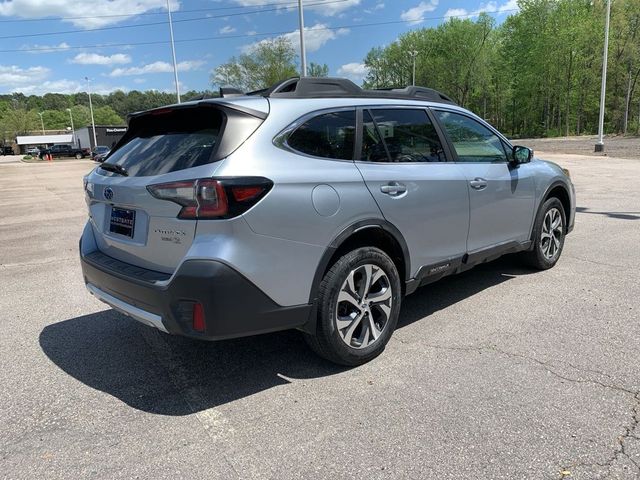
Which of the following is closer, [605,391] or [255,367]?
[605,391]

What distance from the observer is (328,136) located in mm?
3371

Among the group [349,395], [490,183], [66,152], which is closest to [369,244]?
[349,395]

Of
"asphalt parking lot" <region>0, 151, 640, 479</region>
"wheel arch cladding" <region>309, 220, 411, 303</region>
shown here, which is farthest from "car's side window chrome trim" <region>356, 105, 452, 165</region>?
"asphalt parking lot" <region>0, 151, 640, 479</region>

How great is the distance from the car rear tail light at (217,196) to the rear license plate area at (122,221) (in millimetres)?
523

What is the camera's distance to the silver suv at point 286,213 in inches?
111

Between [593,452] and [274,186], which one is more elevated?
[274,186]

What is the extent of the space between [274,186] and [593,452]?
216 cm

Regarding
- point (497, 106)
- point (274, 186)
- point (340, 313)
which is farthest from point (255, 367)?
point (497, 106)

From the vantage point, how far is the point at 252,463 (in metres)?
2.52

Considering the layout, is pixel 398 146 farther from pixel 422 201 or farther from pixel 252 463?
pixel 252 463

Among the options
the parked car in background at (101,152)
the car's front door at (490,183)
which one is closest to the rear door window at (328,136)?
the car's front door at (490,183)

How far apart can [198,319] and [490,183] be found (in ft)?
9.71

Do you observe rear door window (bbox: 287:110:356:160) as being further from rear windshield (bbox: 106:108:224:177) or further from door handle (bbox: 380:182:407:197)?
rear windshield (bbox: 106:108:224:177)

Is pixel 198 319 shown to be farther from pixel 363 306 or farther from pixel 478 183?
pixel 478 183
